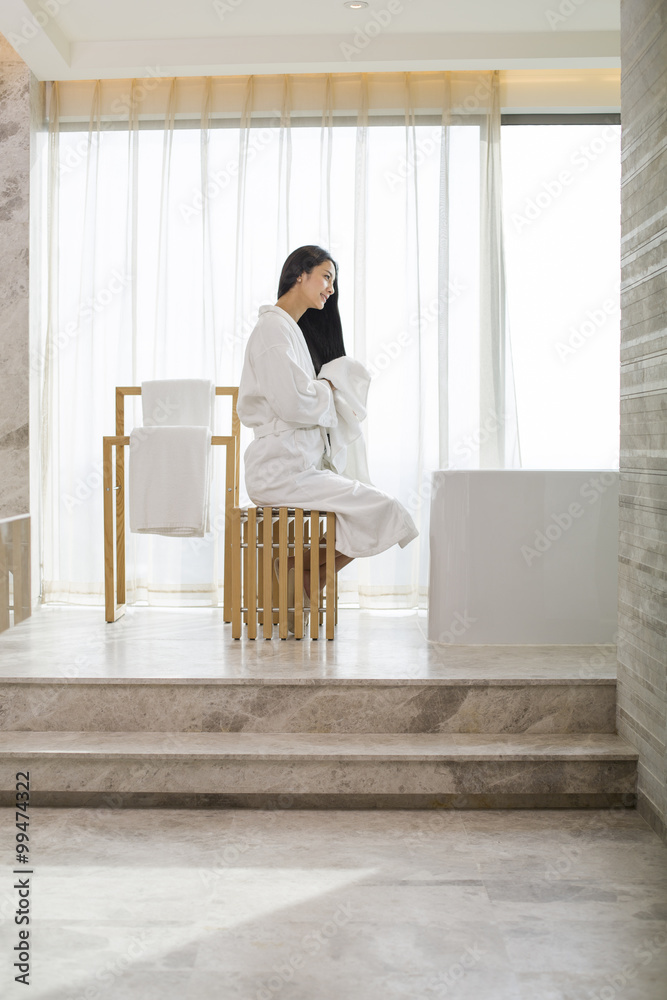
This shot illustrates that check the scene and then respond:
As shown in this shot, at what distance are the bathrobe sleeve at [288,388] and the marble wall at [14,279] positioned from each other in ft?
4.18

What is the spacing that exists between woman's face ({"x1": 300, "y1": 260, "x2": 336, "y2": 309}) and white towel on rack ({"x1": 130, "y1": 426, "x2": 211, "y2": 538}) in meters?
0.64

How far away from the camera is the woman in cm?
309

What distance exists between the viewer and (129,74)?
371 centimetres

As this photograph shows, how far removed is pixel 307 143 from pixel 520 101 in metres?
0.96

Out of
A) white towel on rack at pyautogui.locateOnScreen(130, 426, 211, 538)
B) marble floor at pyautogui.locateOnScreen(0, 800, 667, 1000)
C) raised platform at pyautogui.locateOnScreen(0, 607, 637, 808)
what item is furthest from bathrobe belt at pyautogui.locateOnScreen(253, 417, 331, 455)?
marble floor at pyautogui.locateOnScreen(0, 800, 667, 1000)

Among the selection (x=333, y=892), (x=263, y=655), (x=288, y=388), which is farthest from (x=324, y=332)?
(x=333, y=892)

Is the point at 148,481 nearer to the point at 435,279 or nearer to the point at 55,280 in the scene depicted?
the point at 55,280

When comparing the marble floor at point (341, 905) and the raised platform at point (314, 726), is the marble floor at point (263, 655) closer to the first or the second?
the raised platform at point (314, 726)

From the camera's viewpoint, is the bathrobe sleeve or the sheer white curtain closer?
the bathrobe sleeve

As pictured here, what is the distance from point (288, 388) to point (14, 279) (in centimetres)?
152

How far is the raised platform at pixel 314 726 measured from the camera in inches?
89.7
